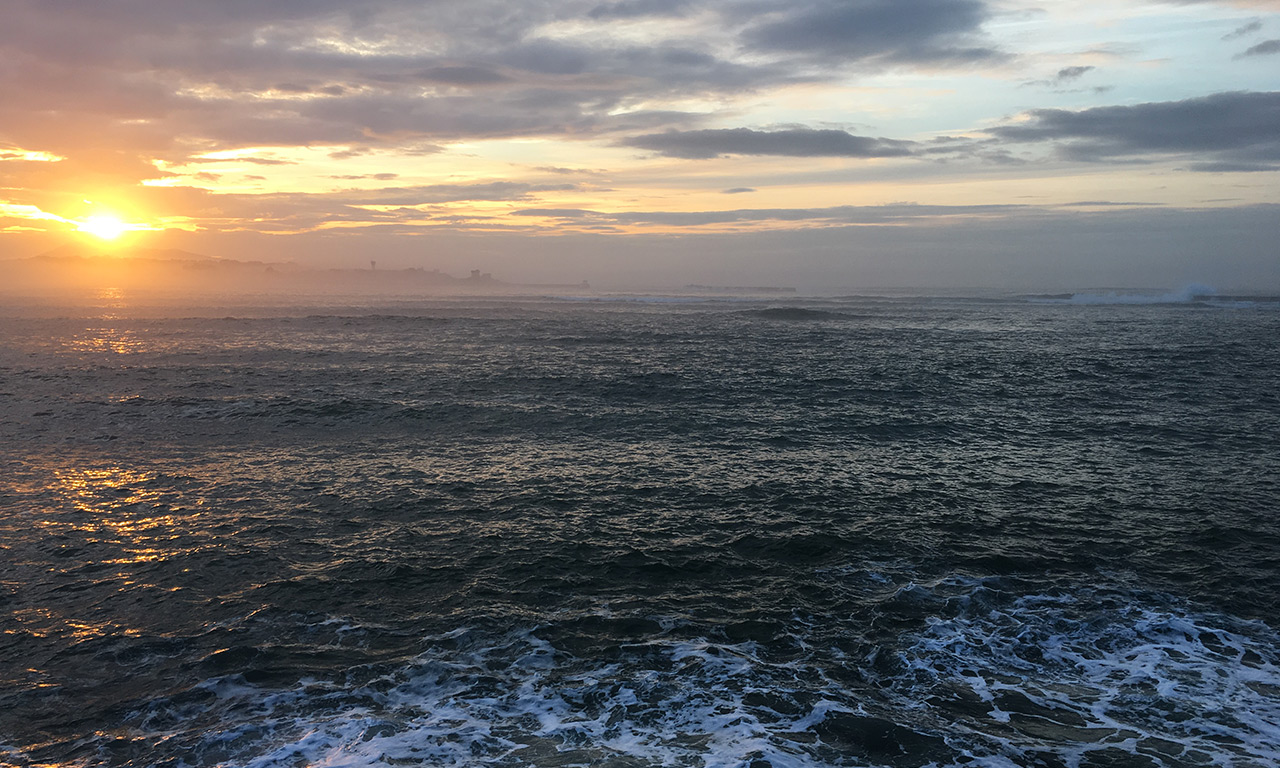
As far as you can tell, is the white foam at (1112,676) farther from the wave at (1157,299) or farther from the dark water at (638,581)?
the wave at (1157,299)

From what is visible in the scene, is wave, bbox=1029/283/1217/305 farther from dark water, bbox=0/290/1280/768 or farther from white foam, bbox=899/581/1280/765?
white foam, bbox=899/581/1280/765

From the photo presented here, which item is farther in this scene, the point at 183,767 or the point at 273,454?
the point at 273,454

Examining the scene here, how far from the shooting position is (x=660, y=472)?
Result: 18.2 m

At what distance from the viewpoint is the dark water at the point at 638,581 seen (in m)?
8.24

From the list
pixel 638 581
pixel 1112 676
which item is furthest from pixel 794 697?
pixel 1112 676

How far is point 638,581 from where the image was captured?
12023 mm

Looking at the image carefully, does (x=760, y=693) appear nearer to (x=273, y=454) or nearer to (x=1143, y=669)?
(x=1143, y=669)

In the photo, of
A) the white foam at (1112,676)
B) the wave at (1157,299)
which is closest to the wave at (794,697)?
the white foam at (1112,676)

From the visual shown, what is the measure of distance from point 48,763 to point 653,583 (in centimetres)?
779

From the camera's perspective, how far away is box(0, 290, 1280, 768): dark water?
8.24 meters

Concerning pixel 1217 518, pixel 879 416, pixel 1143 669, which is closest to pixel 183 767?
pixel 1143 669

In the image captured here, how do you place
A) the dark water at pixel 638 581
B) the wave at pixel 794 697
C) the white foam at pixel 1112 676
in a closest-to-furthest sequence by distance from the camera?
the wave at pixel 794 697 → the white foam at pixel 1112 676 → the dark water at pixel 638 581

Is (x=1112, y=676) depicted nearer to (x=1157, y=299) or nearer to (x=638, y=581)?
(x=638, y=581)

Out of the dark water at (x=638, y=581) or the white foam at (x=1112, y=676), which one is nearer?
the white foam at (x=1112, y=676)
